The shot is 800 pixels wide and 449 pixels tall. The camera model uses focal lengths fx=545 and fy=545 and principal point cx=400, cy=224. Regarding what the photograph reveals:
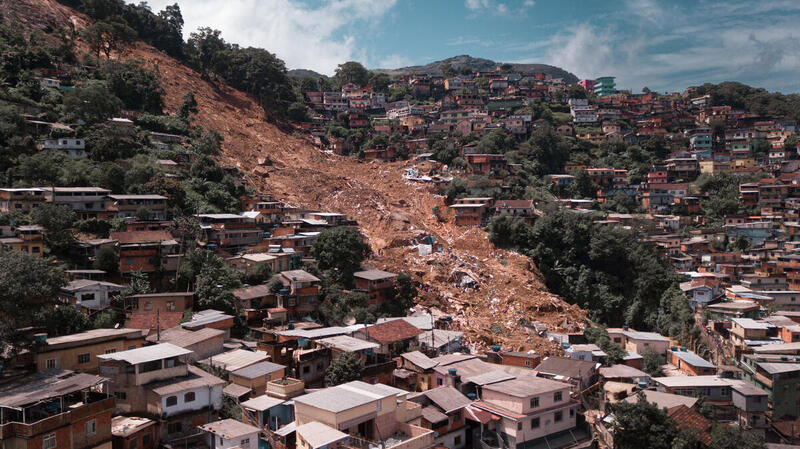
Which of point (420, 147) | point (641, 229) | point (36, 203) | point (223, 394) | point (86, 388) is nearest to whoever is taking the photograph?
point (86, 388)

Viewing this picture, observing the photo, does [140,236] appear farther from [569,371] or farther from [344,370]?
[569,371]

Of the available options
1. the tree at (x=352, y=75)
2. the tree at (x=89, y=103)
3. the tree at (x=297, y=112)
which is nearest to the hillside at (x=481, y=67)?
the tree at (x=352, y=75)

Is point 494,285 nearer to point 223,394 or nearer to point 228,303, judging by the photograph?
point 228,303

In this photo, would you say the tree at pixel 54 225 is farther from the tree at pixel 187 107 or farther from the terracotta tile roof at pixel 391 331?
the tree at pixel 187 107

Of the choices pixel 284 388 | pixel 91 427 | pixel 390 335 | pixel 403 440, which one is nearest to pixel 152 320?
pixel 284 388

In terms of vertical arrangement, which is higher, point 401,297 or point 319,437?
point 401,297

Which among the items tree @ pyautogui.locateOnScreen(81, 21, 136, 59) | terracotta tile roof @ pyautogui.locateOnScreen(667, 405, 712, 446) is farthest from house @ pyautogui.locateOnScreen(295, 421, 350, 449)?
tree @ pyautogui.locateOnScreen(81, 21, 136, 59)

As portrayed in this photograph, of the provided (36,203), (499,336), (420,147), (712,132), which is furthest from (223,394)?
(712,132)
